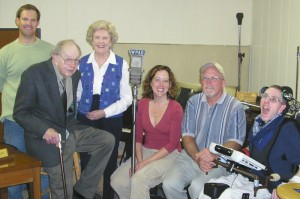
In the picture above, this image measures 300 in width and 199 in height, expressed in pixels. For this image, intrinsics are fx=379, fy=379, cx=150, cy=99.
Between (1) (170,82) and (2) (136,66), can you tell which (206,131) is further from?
(2) (136,66)

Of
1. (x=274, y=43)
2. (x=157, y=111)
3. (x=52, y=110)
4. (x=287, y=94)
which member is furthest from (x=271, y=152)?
(x=274, y=43)

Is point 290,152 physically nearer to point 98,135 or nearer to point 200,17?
point 98,135

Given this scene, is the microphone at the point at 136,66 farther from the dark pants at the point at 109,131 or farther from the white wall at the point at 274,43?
the white wall at the point at 274,43

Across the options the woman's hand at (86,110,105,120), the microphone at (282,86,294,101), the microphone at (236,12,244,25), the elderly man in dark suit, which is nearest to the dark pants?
the woman's hand at (86,110,105,120)

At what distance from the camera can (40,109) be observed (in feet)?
8.07

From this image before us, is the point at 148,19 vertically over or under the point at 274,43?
over

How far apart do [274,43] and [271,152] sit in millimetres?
2573

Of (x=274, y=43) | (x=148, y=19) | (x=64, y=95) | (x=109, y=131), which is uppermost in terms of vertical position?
(x=148, y=19)

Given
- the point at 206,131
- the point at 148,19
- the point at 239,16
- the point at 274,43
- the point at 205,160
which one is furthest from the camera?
the point at 239,16

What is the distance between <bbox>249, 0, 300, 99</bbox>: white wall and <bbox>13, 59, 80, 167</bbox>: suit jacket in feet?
8.32

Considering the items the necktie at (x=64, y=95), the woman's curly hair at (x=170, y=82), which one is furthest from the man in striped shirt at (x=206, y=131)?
the necktie at (x=64, y=95)

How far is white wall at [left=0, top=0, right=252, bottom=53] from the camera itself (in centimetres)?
450

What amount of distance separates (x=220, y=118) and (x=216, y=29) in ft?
8.77

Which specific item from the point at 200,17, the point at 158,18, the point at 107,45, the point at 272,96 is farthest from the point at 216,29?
the point at 272,96
